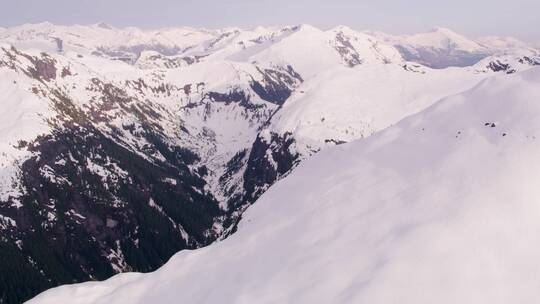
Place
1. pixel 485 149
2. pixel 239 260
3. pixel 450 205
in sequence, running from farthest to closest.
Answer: pixel 485 149 < pixel 239 260 < pixel 450 205

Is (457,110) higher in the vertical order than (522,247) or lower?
higher

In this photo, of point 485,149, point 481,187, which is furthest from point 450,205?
point 485,149

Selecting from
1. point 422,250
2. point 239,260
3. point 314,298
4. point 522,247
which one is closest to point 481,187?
point 522,247

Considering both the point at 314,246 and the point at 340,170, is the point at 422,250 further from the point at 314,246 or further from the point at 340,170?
the point at 340,170

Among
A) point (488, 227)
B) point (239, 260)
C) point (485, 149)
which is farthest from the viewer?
point (485, 149)

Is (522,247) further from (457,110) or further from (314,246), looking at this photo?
(457,110)

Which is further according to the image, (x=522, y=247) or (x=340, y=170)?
(x=340, y=170)
